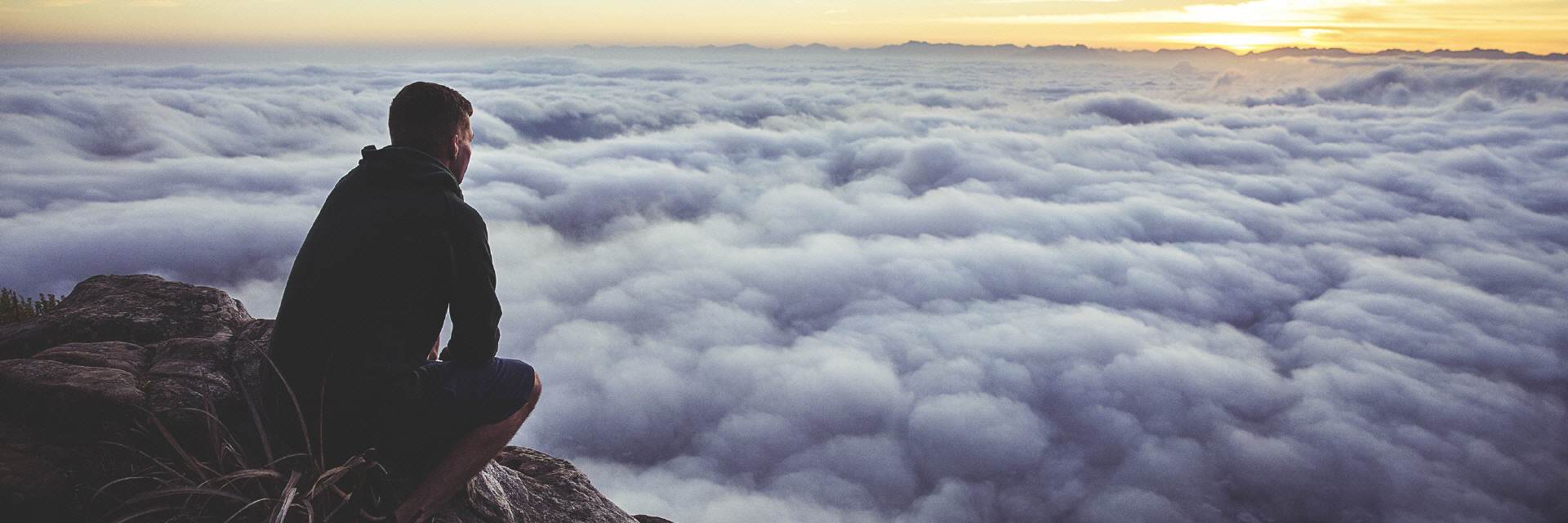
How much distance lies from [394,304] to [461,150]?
767 mm

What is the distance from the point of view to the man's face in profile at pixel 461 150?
2828 mm

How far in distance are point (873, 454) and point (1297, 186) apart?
347 feet

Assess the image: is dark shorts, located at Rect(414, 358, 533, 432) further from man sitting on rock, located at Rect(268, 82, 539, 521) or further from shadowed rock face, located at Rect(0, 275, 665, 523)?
shadowed rock face, located at Rect(0, 275, 665, 523)

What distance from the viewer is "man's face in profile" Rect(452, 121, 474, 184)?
283cm

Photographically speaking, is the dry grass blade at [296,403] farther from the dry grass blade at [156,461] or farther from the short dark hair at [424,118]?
the short dark hair at [424,118]

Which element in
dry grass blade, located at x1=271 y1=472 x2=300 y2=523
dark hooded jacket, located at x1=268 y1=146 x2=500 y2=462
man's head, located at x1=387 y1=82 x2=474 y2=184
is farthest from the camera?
man's head, located at x1=387 y1=82 x2=474 y2=184

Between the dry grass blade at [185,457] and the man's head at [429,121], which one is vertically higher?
the man's head at [429,121]

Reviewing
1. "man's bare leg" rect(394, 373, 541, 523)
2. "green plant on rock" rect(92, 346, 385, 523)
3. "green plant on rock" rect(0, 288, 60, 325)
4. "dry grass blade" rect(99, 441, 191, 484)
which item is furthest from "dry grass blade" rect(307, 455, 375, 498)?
"green plant on rock" rect(0, 288, 60, 325)

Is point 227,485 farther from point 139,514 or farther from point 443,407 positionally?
point 443,407

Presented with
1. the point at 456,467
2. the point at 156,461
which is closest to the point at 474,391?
the point at 456,467

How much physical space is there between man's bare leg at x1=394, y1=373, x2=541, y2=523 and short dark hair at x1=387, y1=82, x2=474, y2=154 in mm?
1247

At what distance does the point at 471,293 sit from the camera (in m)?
2.72

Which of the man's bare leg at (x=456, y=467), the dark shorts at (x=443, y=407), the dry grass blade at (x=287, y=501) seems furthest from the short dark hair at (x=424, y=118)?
the dry grass blade at (x=287, y=501)

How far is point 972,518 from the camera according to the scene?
37406mm
